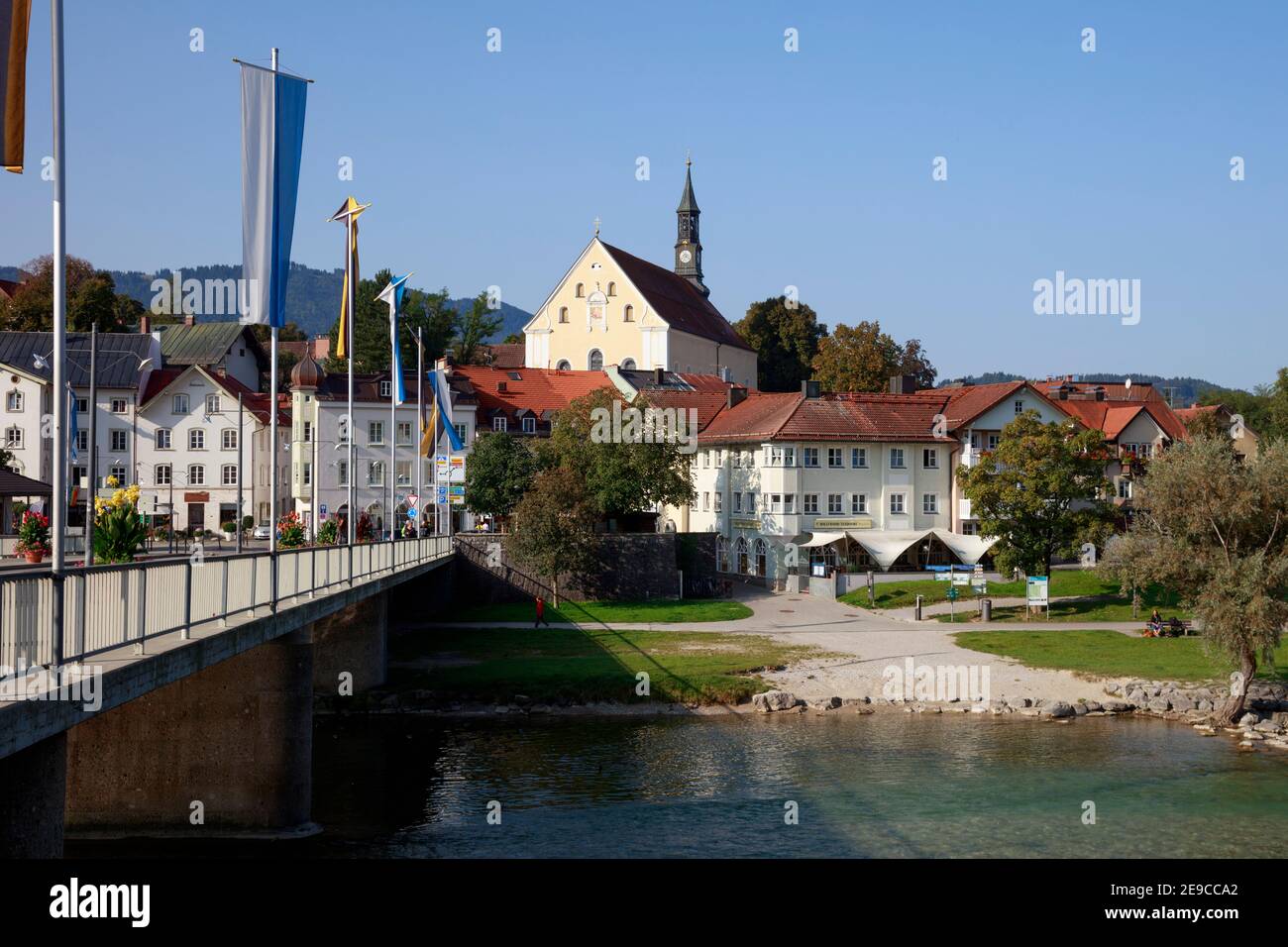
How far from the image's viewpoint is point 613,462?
70438 millimetres

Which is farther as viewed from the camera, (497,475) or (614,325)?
(614,325)

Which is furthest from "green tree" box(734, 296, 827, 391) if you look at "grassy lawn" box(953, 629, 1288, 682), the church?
"grassy lawn" box(953, 629, 1288, 682)

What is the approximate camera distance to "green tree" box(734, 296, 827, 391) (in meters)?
132

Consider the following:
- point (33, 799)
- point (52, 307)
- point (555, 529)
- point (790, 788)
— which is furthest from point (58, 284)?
point (52, 307)

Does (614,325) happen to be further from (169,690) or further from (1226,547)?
(169,690)

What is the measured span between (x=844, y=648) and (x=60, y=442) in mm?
38911

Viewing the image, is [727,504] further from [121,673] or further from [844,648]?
[121,673]

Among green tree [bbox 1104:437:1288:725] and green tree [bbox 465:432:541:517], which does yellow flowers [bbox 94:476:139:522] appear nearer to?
green tree [bbox 465:432:541:517]

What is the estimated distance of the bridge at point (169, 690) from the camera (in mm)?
14398

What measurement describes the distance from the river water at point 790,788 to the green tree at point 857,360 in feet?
200

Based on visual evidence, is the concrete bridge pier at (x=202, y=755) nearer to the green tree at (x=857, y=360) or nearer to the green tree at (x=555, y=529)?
the green tree at (x=555, y=529)

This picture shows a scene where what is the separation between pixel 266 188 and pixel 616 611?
39889mm

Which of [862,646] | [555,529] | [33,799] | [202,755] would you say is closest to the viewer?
[33,799]
